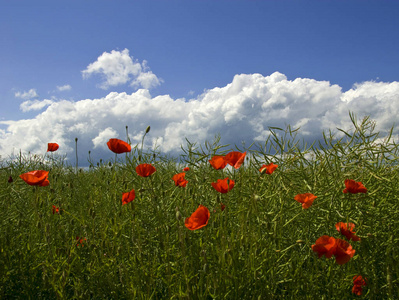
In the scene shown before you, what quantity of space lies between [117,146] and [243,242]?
980 millimetres

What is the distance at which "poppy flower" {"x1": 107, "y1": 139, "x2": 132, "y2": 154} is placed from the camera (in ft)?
6.35

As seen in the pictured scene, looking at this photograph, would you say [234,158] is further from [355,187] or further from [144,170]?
[355,187]

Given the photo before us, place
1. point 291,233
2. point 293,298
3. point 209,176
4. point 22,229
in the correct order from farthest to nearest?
point 22,229 → point 209,176 → point 291,233 → point 293,298

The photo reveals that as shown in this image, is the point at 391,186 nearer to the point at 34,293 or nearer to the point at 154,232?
the point at 154,232

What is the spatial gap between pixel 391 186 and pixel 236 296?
1253 millimetres

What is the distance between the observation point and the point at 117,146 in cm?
195

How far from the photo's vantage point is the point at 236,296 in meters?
1.41

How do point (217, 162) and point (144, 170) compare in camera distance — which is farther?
point (144, 170)

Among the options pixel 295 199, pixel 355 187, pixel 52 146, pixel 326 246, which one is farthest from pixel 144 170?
pixel 52 146

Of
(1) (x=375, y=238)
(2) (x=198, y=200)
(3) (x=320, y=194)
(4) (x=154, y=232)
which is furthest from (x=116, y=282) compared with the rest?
(1) (x=375, y=238)

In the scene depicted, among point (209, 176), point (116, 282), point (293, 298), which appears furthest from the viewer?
point (209, 176)

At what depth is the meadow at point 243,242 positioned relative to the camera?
1.49 metres

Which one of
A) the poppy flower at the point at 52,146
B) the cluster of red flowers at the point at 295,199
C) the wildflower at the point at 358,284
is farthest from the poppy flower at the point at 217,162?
the poppy flower at the point at 52,146

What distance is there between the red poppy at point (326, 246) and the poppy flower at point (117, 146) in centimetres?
124
